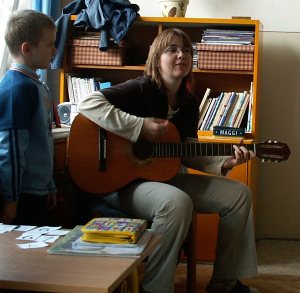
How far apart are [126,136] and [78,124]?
21 cm

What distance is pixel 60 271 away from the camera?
1110 mm

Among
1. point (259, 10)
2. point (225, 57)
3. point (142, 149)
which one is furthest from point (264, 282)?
point (259, 10)

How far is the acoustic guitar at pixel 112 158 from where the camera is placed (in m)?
2.06

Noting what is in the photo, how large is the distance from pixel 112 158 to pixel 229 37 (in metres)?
1.11

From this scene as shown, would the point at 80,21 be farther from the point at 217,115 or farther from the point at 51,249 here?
the point at 51,249

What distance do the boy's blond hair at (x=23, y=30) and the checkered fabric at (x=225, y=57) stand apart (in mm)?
1097

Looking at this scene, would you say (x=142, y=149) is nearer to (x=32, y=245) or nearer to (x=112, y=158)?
(x=112, y=158)

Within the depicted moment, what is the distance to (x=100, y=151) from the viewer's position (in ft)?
6.81

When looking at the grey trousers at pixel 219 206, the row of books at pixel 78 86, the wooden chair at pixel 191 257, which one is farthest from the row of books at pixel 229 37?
the wooden chair at pixel 191 257

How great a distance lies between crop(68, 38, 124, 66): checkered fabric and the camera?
287cm

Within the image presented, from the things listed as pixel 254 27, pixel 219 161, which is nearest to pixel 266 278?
pixel 219 161

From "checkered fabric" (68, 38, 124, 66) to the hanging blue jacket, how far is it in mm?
65

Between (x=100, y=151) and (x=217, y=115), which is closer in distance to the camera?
(x=100, y=151)

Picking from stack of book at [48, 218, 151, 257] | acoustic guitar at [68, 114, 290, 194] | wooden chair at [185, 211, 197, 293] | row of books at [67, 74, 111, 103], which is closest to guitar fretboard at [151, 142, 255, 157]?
acoustic guitar at [68, 114, 290, 194]
